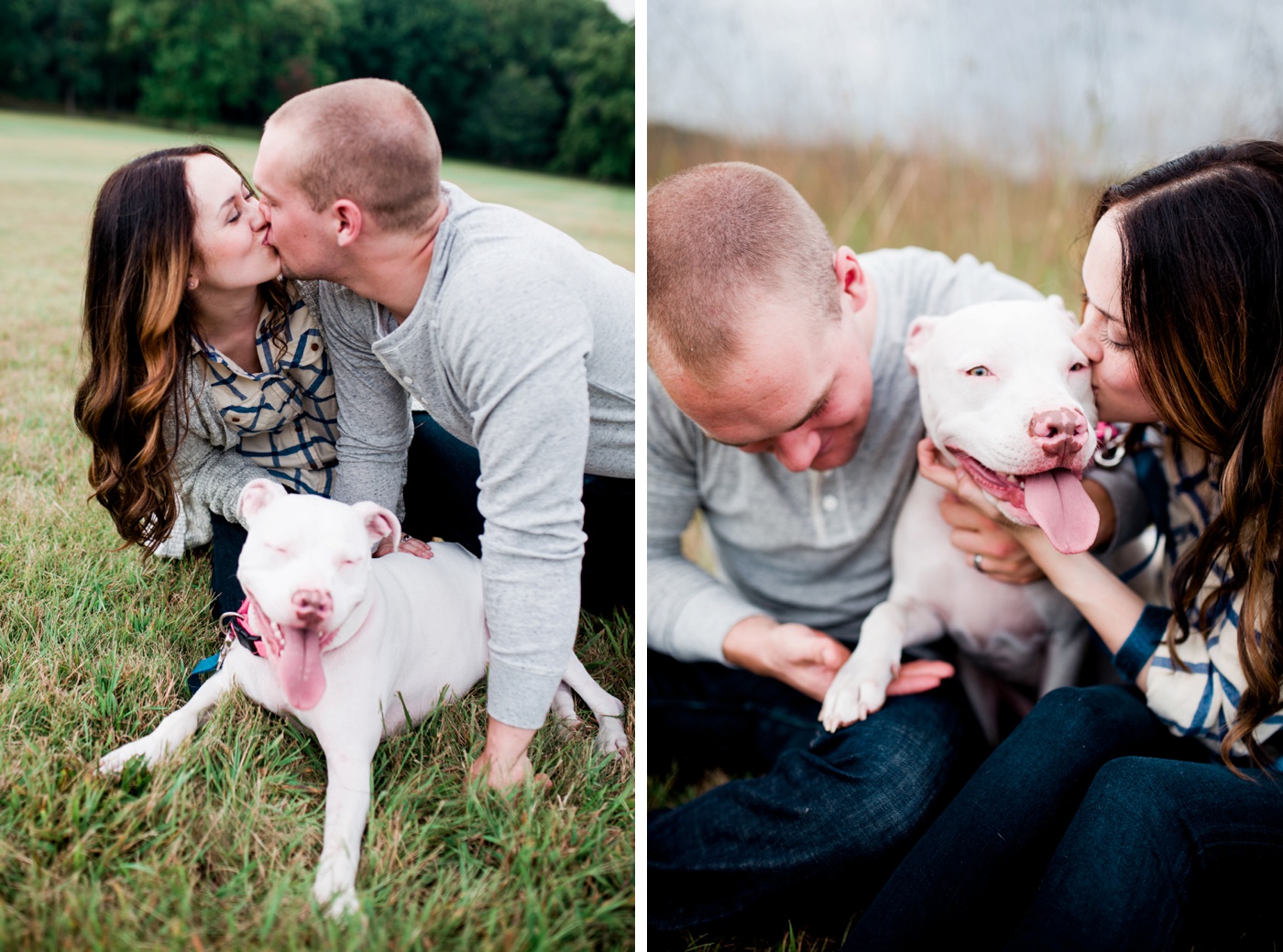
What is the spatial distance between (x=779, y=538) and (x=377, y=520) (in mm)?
1063

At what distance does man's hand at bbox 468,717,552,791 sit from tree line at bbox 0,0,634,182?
210 centimetres

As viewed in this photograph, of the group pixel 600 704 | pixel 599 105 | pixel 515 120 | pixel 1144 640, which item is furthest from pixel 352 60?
pixel 1144 640

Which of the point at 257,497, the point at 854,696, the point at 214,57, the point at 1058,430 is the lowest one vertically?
the point at 854,696

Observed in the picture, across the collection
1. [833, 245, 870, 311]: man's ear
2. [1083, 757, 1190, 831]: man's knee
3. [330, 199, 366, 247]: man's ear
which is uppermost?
[330, 199, 366, 247]: man's ear

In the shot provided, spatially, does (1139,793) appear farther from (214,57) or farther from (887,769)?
(214,57)

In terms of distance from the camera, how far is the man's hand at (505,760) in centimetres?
182

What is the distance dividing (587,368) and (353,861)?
1046 millimetres

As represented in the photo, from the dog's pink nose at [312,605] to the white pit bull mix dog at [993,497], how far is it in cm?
108

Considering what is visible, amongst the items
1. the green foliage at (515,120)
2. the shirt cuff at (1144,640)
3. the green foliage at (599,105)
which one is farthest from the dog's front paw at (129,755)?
the green foliage at (515,120)

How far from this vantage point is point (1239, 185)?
1856 millimetres

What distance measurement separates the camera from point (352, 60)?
3.44 meters

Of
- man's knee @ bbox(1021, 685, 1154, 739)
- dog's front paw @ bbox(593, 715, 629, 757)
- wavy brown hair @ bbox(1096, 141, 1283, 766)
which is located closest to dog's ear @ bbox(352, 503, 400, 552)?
dog's front paw @ bbox(593, 715, 629, 757)

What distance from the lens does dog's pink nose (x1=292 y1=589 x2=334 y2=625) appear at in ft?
5.23

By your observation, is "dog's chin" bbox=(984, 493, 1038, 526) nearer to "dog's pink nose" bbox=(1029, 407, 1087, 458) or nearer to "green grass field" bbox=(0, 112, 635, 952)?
"dog's pink nose" bbox=(1029, 407, 1087, 458)
